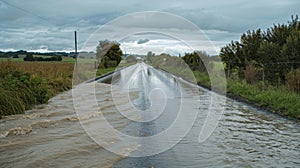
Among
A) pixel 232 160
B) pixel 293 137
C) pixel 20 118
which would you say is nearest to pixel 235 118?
pixel 293 137

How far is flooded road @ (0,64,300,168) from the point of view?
22.7ft

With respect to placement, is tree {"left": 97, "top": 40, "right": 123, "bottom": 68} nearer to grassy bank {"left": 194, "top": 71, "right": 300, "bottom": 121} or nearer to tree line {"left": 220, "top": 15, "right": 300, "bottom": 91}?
tree line {"left": 220, "top": 15, "right": 300, "bottom": 91}

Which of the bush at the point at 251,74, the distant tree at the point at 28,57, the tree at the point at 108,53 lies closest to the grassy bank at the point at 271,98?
the bush at the point at 251,74

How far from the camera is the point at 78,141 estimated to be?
8.72m

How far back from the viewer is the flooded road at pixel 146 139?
6.92 m

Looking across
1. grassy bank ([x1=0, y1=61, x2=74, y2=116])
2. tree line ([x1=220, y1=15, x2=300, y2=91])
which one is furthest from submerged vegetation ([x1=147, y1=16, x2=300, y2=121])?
grassy bank ([x1=0, y1=61, x2=74, y2=116])

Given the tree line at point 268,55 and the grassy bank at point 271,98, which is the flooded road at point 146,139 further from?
the tree line at point 268,55

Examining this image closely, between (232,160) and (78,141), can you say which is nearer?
(232,160)

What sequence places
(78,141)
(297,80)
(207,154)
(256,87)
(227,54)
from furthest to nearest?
1. (227,54)
2. (256,87)
3. (297,80)
4. (78,141)
5. (207,154)

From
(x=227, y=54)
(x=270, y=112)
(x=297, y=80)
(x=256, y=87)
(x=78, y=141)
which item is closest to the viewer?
(x=78, y=141)

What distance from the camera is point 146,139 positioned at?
28.7 ft

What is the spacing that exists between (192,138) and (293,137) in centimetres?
256

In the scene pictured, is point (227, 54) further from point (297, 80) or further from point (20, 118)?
point (20, 118)

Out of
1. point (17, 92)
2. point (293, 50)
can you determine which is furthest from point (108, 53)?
point (17, 92)
